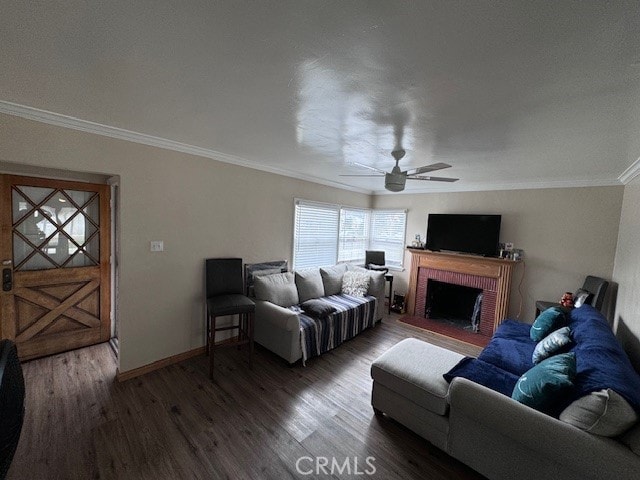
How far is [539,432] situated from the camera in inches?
55.6

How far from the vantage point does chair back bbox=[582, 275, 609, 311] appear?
118 inches

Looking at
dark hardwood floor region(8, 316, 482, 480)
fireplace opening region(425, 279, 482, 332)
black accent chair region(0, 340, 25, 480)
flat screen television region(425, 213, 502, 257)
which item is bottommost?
dark hardwood floor region(8, 316, 482, 480)

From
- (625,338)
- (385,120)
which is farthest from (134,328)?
(625,338)

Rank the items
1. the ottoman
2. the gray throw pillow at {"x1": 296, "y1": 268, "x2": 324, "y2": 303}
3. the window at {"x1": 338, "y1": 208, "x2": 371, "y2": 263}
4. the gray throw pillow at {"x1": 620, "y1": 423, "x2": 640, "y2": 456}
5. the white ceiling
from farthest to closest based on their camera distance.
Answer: the window at {"x1": 338, "y1": 208, "x2": 371, "y2": 263} → the gray throw pillow at {"x1": 296, "y1": 268, "x2": 324, "y2": 303} → the ottoman → the gray throw pillow at {"x1": 620, "y1": 423, "x2": 640, "y2": 456} → the white ceiling

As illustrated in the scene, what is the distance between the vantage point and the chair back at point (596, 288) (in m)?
3.00

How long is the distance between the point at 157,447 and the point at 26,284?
7.58ft

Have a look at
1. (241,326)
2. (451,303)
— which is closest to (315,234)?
(241,326)

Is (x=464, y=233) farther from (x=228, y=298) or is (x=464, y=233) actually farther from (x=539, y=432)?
(x=228, y=298)

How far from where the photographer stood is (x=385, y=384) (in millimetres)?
2168

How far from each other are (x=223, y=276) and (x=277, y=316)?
837 millimetres

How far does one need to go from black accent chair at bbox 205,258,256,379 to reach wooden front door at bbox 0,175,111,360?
1377 mm

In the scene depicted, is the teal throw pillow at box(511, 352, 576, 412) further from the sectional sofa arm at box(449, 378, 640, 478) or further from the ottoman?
the ottoman

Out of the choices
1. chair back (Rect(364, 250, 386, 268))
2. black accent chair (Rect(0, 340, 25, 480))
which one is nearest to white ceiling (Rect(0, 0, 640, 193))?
black accent chair (Rect(0, 340, 25, 480))

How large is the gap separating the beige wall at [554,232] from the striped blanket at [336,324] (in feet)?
7.71
